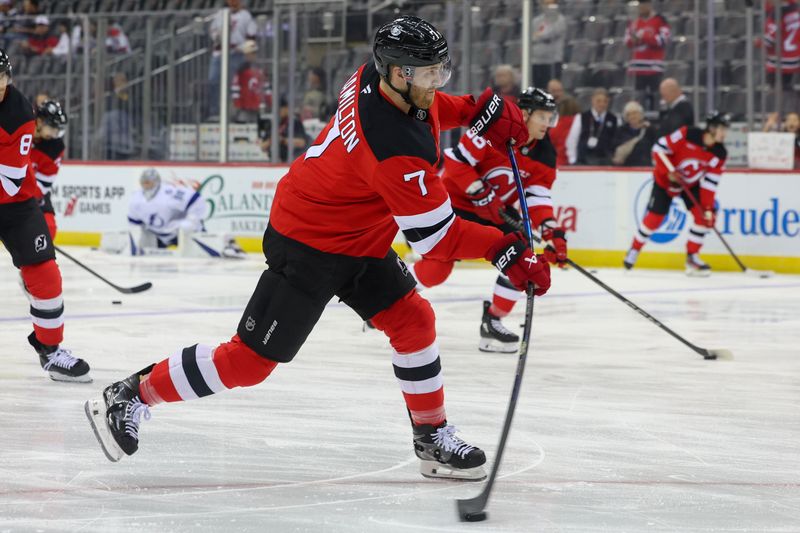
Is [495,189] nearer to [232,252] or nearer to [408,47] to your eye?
[408,47]

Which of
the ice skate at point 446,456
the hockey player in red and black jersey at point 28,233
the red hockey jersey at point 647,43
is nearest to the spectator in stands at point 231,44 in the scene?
the red hockey jersey at point 647,43

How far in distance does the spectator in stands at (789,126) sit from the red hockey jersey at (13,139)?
7092 mm

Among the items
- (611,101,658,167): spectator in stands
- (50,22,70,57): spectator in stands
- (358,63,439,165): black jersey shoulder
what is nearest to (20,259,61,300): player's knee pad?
(358,63,439,165): black jersey shoulder

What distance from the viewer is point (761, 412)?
13.6 ft

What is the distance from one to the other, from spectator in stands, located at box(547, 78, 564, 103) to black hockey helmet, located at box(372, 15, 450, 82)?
26.1 ft

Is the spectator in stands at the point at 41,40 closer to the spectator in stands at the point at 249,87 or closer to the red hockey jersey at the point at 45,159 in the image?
the spectator in stands at the point at 249,87

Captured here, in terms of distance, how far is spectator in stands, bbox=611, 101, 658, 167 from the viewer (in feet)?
34.4

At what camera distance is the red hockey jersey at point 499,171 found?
18.3 feet

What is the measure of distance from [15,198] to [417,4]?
7.25 meters

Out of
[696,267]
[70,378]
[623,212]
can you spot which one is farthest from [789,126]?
[70,378]

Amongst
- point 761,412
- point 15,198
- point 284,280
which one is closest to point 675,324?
point 761,412

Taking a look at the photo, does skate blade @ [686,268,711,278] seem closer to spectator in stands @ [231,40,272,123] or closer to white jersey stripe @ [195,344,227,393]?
spectator in stands @ [231,40,272,123]

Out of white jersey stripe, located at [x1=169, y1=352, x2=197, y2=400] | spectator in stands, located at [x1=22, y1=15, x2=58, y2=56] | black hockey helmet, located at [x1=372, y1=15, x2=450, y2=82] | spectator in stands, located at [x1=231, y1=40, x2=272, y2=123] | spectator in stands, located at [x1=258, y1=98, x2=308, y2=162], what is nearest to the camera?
black hockey helmet, located at [x1=372, y1=15, x2=450, y2=82]

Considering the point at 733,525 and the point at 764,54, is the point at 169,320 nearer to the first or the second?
the point at 733,525
